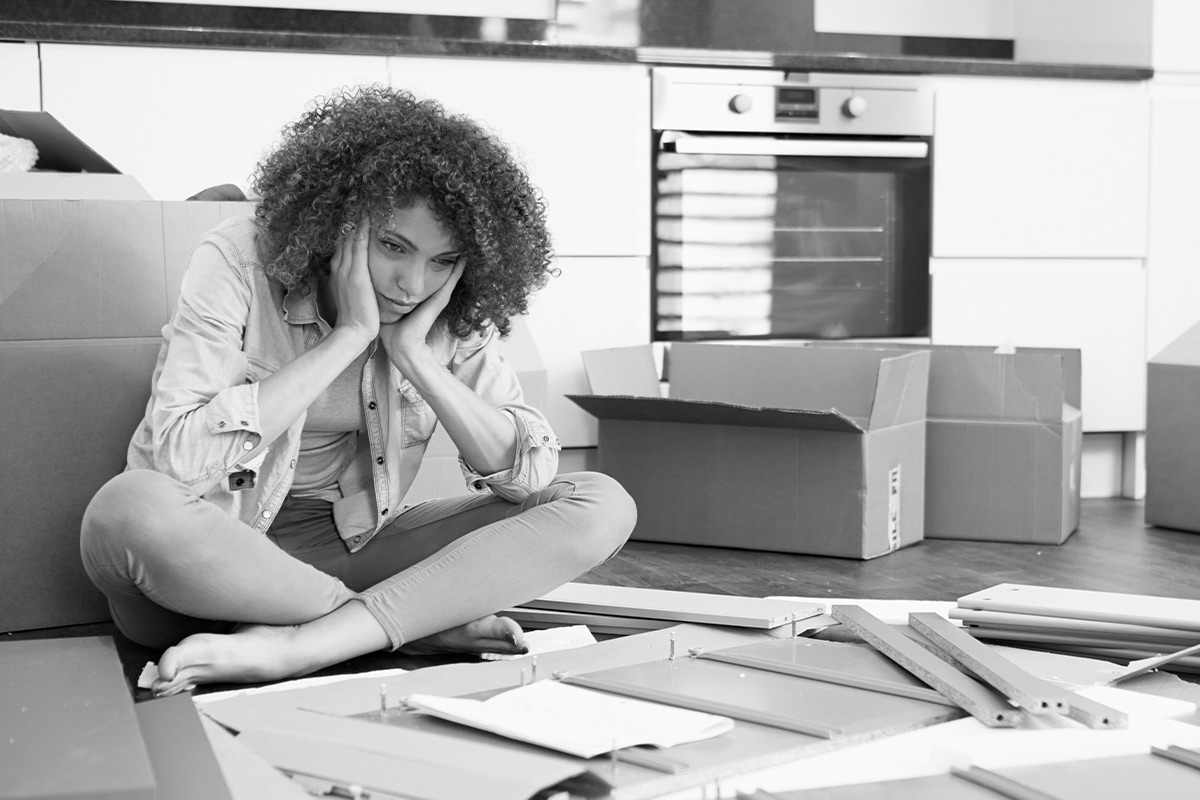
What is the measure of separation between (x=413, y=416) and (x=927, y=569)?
1.01m

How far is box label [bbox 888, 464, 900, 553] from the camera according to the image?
2.46m

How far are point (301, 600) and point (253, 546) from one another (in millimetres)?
85

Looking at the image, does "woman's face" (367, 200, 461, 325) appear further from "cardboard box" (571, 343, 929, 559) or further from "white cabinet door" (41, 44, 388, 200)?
"white cabinet door" (41, 44, 388, 200)

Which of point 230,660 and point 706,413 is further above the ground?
point 706,413

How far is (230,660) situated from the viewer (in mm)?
1455

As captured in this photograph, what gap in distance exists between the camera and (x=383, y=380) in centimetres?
171

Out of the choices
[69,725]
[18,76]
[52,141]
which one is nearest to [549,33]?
[18,76]

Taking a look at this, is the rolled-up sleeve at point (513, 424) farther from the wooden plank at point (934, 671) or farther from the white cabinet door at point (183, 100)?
the white cabinet door at point (183, 100)

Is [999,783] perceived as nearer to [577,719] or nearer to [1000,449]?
[577,719]

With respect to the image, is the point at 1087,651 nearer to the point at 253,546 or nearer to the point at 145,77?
the point at 253,546

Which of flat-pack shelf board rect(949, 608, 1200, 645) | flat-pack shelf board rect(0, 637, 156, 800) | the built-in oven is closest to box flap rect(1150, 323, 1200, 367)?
the built-in oven

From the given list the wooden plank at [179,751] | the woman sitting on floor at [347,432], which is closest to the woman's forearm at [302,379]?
the woman sitting on floor at [347,432]

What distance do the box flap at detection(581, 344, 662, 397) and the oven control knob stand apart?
684mm

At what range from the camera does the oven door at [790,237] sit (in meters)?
2.95
